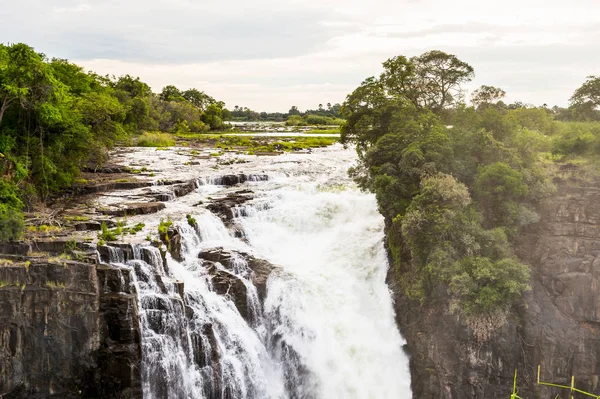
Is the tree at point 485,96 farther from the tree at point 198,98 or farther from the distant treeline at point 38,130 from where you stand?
the tree at point 198,98

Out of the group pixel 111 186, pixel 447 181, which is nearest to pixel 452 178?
pixel 447 181

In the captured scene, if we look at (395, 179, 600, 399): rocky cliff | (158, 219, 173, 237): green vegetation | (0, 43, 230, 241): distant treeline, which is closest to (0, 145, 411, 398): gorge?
(158, 219, 173, 237): green vegetation

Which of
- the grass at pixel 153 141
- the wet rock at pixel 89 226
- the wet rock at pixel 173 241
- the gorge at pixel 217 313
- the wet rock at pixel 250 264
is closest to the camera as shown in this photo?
the gorge at pixel 217 313

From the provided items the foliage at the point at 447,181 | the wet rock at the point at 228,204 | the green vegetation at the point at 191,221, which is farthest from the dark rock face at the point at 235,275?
the foliage at the point at 447,181

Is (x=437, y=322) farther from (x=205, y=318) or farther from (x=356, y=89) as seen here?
(x=356, y=89)

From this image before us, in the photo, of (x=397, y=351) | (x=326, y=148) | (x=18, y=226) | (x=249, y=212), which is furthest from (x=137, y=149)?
(x=397, y=351)

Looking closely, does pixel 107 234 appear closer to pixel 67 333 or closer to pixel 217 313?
pixel 67 333
